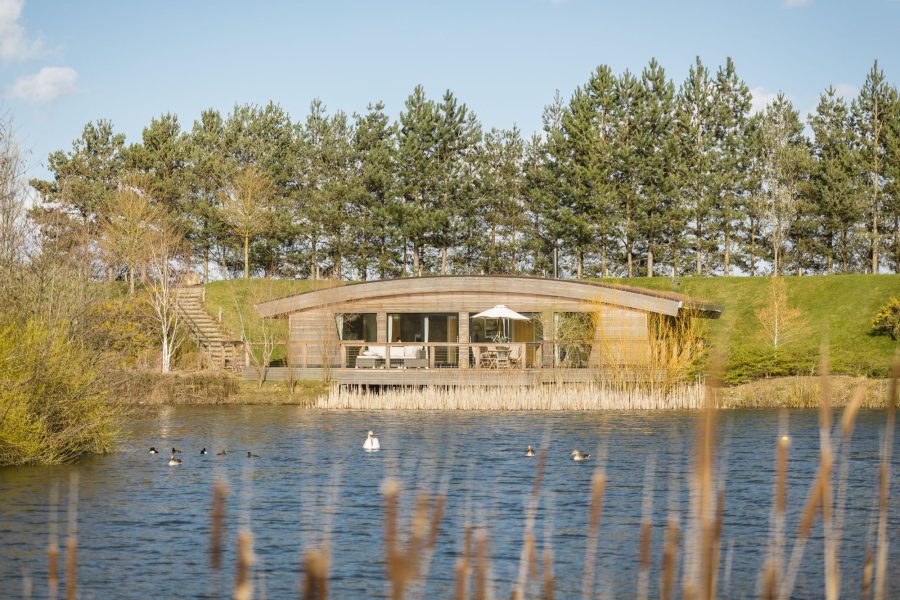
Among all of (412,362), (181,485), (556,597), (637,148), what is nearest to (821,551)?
(556,597)

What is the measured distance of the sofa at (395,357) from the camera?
36.6 m

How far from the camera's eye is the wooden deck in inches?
1344

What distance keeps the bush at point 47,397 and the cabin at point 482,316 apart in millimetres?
14996

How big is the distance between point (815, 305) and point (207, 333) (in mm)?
27969

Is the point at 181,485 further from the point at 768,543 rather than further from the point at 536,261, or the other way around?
the point at 536,261

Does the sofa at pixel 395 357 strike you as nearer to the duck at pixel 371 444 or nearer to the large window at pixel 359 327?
the large window at pixel 359 327

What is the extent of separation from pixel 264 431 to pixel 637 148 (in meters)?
34.9

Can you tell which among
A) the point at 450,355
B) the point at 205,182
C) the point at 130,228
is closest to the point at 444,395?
the point at 450,355

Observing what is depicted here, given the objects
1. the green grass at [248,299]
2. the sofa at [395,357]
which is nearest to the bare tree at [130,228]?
the green grass at [248,299]

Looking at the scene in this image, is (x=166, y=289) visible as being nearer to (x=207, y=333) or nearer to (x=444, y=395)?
(x=207, y=333)

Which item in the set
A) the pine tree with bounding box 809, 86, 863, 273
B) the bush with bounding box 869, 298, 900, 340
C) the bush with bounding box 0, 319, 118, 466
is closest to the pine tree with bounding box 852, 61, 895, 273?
the pine tree with bounding box 809, 86, 863, 273

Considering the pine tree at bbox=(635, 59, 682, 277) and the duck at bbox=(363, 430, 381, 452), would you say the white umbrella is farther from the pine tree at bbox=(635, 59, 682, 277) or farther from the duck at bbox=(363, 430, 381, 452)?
the pine tree at bbox=(635, 59, 682, 277)

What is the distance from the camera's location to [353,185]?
190 ft

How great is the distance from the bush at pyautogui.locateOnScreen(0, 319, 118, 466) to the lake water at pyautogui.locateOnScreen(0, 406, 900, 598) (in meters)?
0.50
